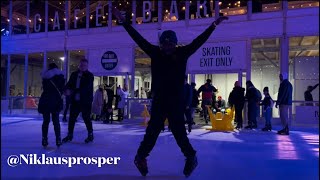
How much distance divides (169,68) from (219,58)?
31.8ft

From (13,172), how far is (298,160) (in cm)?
354

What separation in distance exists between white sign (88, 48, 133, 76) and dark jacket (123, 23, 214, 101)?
1093cm

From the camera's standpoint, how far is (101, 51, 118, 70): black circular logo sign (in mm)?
14562

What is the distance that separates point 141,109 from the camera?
12.9m

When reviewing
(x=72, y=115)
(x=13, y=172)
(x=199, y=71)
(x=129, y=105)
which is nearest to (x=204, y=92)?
(x=199, y=71)

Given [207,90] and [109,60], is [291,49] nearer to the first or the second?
[207,90]

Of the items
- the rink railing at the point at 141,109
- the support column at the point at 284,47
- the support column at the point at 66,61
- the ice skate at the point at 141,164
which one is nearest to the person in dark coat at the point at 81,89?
the rink railing at the point at 141,109

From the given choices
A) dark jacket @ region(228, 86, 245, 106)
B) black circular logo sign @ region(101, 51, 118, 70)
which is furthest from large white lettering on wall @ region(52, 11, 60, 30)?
dark jacket @ region(228, 86, 245, 106)

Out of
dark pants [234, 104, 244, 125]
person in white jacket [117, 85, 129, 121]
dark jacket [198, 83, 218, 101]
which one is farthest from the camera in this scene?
person in white jacket [117, 85, 129, 121]

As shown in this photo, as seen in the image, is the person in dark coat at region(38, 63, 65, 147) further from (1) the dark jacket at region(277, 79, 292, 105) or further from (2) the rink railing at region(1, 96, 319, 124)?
(1) the dark jacket at region(277, 79, 292, 105)

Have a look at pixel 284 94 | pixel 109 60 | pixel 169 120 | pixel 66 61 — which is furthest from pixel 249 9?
pixel 169 120

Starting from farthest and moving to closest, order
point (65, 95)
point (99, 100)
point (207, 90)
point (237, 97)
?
point (207, 90), point (99, 100), point (237, 97), point (65, 95)

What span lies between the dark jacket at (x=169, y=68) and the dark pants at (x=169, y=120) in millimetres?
68

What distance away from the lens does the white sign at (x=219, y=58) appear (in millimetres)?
12438
